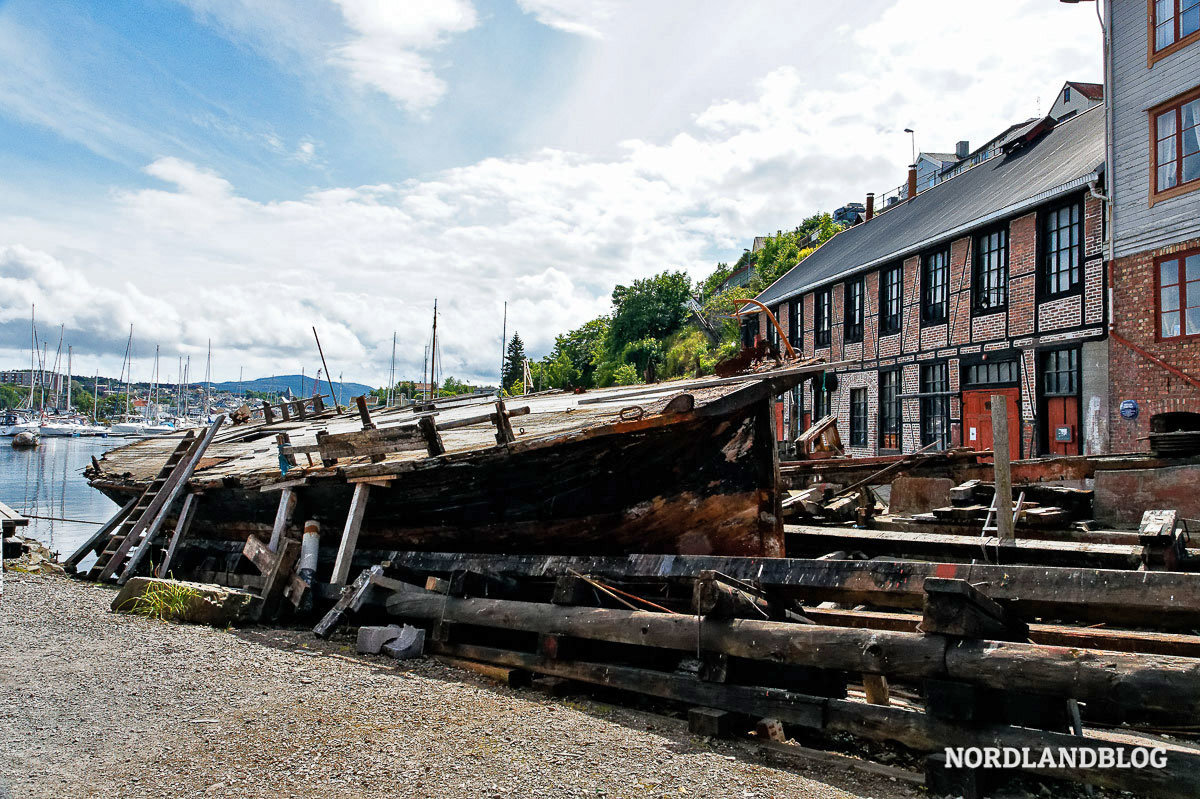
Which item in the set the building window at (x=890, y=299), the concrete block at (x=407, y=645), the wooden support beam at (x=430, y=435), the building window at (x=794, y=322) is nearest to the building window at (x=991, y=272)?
the building window at (x=890, y=299)

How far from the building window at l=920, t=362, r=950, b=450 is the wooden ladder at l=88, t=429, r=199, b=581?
16.6 m

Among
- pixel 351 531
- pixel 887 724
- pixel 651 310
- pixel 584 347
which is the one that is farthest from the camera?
pixel 584 347

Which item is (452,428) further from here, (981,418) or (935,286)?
(935,286)

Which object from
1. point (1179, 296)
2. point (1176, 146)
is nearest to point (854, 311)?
A: point (1176, 146)

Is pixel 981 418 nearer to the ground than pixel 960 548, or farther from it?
farther from it

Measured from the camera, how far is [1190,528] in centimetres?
725

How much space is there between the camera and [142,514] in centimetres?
1067

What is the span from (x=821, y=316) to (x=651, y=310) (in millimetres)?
30629

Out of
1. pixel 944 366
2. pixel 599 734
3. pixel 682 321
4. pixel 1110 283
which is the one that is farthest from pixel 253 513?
pixel 682 321

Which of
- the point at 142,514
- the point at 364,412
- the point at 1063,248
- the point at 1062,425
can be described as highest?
the point at 1063,248

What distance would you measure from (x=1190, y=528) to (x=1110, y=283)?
29.7 feet

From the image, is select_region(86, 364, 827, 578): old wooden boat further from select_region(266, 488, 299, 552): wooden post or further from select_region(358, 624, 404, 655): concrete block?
select_region(358, 624, 404, 655): concrete block

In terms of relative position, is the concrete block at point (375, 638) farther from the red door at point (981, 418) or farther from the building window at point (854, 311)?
the building window at point (854, 311)

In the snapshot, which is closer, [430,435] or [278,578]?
[430,435]
